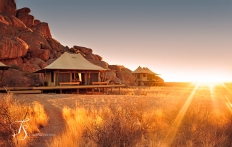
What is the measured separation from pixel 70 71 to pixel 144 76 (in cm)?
2847

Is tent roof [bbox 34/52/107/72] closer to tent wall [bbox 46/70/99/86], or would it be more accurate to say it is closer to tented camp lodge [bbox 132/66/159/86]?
tent wall [bbox 46/70/99/86]

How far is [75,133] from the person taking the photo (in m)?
7.05

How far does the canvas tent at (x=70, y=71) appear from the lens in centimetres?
2633

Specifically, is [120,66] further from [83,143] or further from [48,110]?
[83,143]

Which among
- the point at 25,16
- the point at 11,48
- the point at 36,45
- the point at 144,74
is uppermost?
the point at 25,16

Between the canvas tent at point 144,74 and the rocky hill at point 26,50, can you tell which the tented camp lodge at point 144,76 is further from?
the rocky hill at point 26,50

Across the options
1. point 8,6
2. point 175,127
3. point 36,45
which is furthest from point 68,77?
point 8,6

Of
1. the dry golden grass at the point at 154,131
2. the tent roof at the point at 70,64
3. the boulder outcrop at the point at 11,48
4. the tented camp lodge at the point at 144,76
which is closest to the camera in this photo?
the dry golden grass at the point at 154,131

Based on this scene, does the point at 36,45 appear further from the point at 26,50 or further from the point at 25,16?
the point at 25,16

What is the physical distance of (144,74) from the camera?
5269 centimetres

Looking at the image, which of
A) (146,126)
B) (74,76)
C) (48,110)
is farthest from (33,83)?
(146,126)

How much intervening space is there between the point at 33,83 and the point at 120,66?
2562cm

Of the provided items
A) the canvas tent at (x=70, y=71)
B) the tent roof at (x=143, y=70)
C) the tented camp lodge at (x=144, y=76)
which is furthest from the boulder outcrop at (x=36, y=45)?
the tent roof at (x=143, y=70)

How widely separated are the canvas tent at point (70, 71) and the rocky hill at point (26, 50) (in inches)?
156
